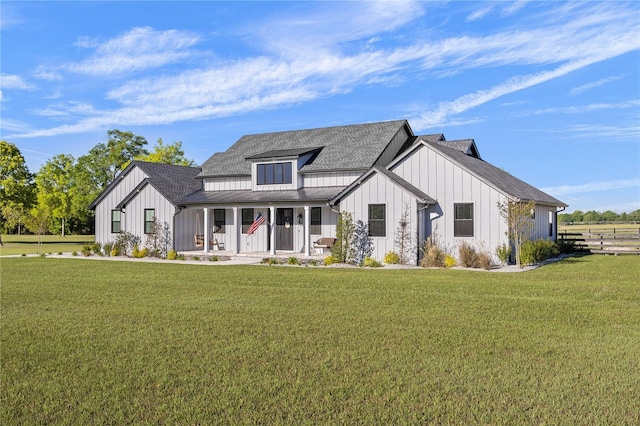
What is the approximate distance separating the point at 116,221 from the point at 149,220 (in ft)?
9.82

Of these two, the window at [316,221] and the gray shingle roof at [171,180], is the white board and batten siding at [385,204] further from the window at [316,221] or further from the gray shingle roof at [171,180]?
the gray shingle roof at [171,180]

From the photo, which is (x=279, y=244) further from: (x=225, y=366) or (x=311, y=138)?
(x=225, y=366)

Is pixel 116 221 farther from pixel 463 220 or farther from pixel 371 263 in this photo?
pixel 463 220

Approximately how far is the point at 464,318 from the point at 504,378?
11.7 feet

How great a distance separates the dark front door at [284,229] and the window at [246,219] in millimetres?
1724

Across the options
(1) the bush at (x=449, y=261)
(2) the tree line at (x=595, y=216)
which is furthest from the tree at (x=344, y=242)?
(2) the tree line at (x=595, y=216)

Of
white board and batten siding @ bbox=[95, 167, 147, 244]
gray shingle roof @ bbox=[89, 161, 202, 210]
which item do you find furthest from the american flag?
white board and batten siding @ bbox=[95, 167, 147, 244]

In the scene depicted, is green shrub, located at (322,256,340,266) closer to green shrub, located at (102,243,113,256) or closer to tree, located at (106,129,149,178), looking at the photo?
green shrub, located at (102,243,113,256)

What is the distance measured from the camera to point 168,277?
17.1m

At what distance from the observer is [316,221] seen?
27031 mm

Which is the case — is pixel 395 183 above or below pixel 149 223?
above

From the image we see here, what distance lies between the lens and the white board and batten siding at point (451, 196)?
21.8 metres

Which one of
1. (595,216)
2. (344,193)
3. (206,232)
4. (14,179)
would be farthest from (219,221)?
(595,216)

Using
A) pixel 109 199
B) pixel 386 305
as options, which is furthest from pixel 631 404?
pixel 109 199
